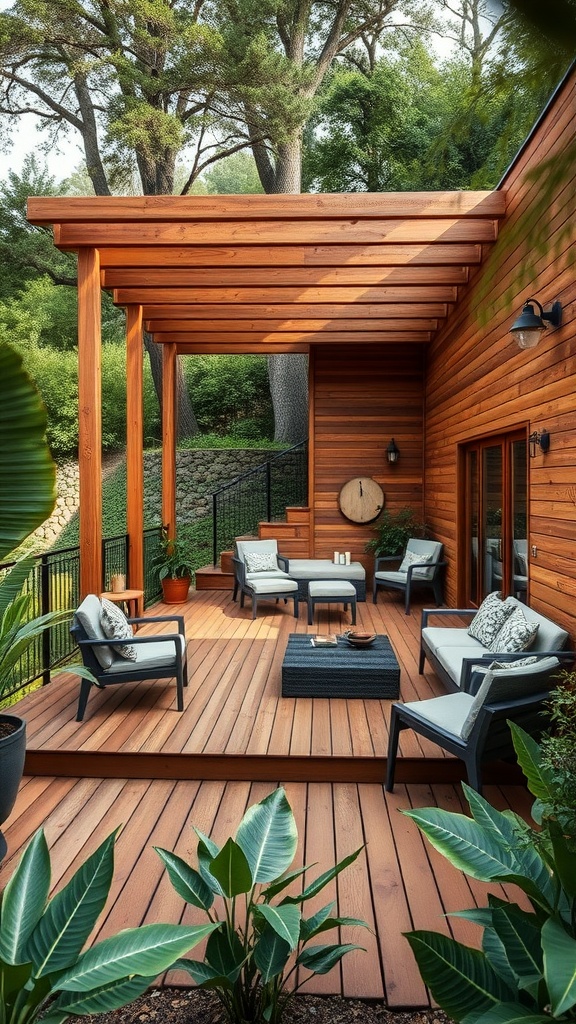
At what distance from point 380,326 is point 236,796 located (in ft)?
21.2

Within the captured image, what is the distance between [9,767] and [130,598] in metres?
3.35

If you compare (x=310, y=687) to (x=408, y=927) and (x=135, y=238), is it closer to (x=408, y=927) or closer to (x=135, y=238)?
(x=408, y=927)

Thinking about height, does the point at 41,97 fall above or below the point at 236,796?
above

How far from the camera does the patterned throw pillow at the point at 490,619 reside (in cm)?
468

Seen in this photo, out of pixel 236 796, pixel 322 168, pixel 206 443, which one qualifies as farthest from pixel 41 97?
pixel 236 796

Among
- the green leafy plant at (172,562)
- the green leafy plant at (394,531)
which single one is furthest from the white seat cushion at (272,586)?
the green leafy plant at (394,531)

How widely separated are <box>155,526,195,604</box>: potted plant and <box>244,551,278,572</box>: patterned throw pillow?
92 cm

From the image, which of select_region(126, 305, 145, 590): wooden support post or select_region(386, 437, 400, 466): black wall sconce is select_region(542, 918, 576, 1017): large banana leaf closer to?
select_region(126, 305, 145, 590): wooden support post

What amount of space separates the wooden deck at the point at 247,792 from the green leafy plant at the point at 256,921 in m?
0.31

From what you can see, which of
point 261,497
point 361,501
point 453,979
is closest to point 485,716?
point 453,979

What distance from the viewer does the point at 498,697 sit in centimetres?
317

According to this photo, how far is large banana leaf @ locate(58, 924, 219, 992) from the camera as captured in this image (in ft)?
5.12

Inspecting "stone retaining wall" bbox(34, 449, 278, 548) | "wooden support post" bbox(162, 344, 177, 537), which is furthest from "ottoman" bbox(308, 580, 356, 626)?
"stone retaining wall" bbox(34, 449, 278, 548)

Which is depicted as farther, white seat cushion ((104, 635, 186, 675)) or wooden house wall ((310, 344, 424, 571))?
wooden house wall ((310, 344, 424, 571))
